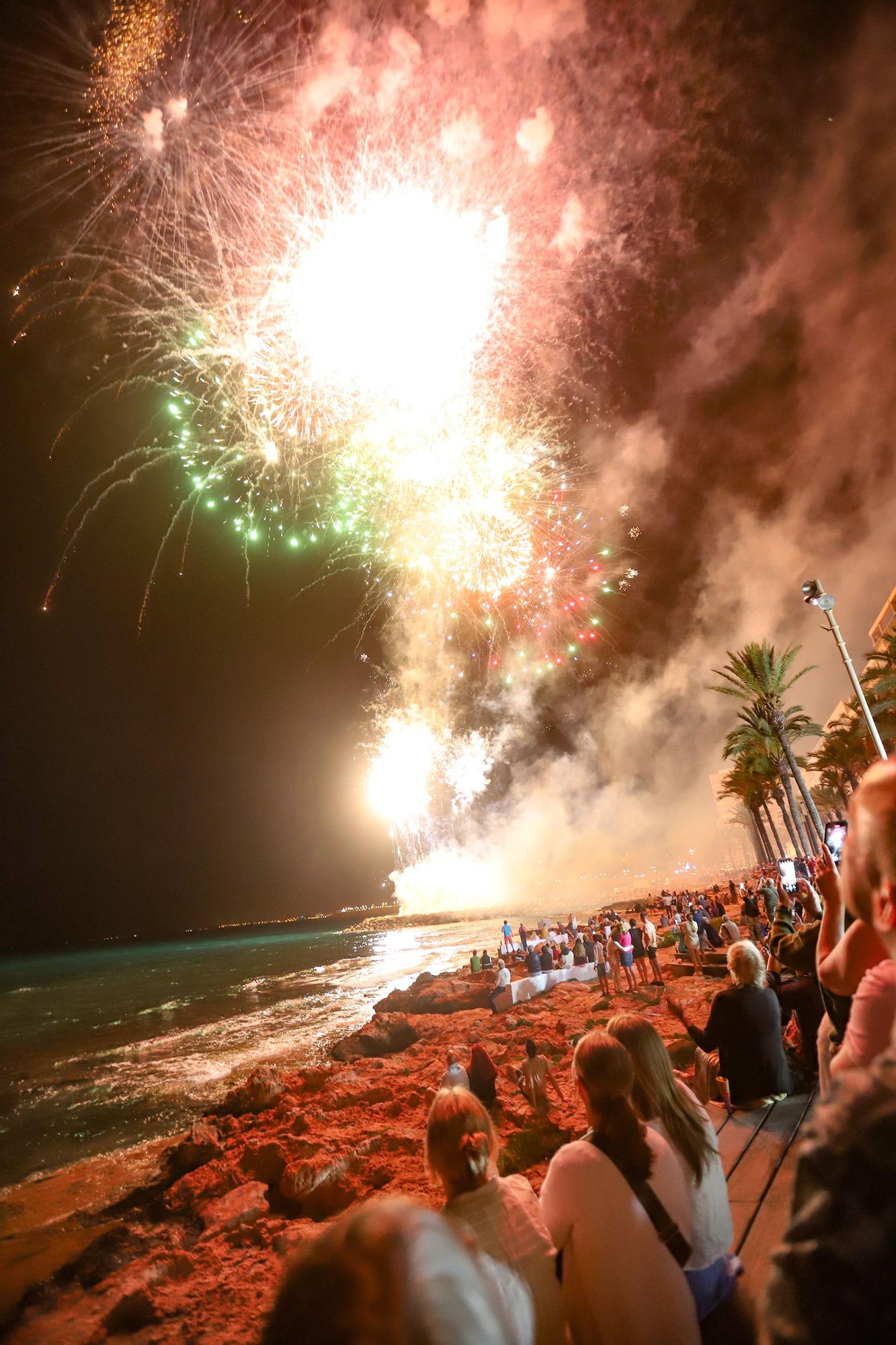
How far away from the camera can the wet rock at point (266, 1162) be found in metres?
8.66

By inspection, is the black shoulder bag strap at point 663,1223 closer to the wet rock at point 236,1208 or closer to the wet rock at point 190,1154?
the wet rock at point 236,1208

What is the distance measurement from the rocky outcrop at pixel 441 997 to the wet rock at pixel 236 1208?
1263cm

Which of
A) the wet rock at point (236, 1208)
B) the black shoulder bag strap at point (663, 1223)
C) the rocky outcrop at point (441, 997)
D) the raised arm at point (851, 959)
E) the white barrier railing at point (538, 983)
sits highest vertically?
the raised arm at point (851, 959)

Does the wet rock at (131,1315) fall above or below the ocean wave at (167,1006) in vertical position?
above

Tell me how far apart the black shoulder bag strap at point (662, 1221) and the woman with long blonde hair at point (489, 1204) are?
1.30ft

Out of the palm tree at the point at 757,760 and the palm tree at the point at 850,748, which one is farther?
the palm tree at the point at 850,748

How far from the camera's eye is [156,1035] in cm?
2577

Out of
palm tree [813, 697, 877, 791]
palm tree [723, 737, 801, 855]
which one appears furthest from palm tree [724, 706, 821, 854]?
→ palm tree [813, 697, 877, 791]

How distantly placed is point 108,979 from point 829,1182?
75.1m

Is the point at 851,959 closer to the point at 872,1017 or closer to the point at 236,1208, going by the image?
the point at 872,1017

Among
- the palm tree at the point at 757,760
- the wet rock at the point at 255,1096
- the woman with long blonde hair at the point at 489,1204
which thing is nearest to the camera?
the woman with long blonde hair at the point at 489,1204

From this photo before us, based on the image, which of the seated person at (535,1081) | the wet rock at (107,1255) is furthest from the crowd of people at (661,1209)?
the wet rock at (107,1255)

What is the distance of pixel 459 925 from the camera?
85.9m

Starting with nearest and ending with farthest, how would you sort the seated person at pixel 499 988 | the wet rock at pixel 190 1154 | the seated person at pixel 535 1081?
1. the seated person at pixel 535 1081
2. the wet rock at pixel 190 1154
3. the seated person at pixel 499 988
